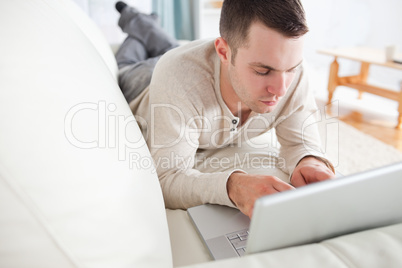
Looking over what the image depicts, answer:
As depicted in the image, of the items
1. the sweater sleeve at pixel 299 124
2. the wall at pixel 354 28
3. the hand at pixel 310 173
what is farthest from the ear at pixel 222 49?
the wall at pixel 354 28

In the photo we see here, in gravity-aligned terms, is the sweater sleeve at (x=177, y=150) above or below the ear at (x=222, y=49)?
below

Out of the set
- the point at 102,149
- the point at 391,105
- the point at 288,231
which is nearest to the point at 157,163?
the point at 102,149

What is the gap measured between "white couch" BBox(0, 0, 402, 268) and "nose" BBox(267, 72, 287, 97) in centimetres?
48

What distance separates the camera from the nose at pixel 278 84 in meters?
0.88

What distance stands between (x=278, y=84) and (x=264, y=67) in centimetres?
6

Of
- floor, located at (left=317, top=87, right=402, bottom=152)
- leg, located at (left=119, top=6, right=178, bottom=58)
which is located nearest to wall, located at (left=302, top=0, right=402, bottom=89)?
floor, located at (left=317, top=87, right=402, bottom=152)

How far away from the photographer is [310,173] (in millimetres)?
880

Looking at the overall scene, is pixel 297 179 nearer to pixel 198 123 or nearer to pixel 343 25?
pixel 198 123

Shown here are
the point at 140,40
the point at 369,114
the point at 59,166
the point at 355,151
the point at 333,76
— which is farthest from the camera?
the point at 333,76

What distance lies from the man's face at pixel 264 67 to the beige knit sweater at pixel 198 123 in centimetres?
10

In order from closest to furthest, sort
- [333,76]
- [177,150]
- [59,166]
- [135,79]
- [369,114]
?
1. [59,166]
2. [177,150]
3. [135,79]
4. [369,114]
5. [333,76]

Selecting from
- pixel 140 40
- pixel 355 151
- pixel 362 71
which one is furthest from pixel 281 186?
pixel 362 71

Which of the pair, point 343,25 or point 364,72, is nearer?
point 364,72

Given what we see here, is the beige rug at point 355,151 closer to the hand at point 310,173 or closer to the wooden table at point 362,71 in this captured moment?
A: the wooden table at point 362,71
